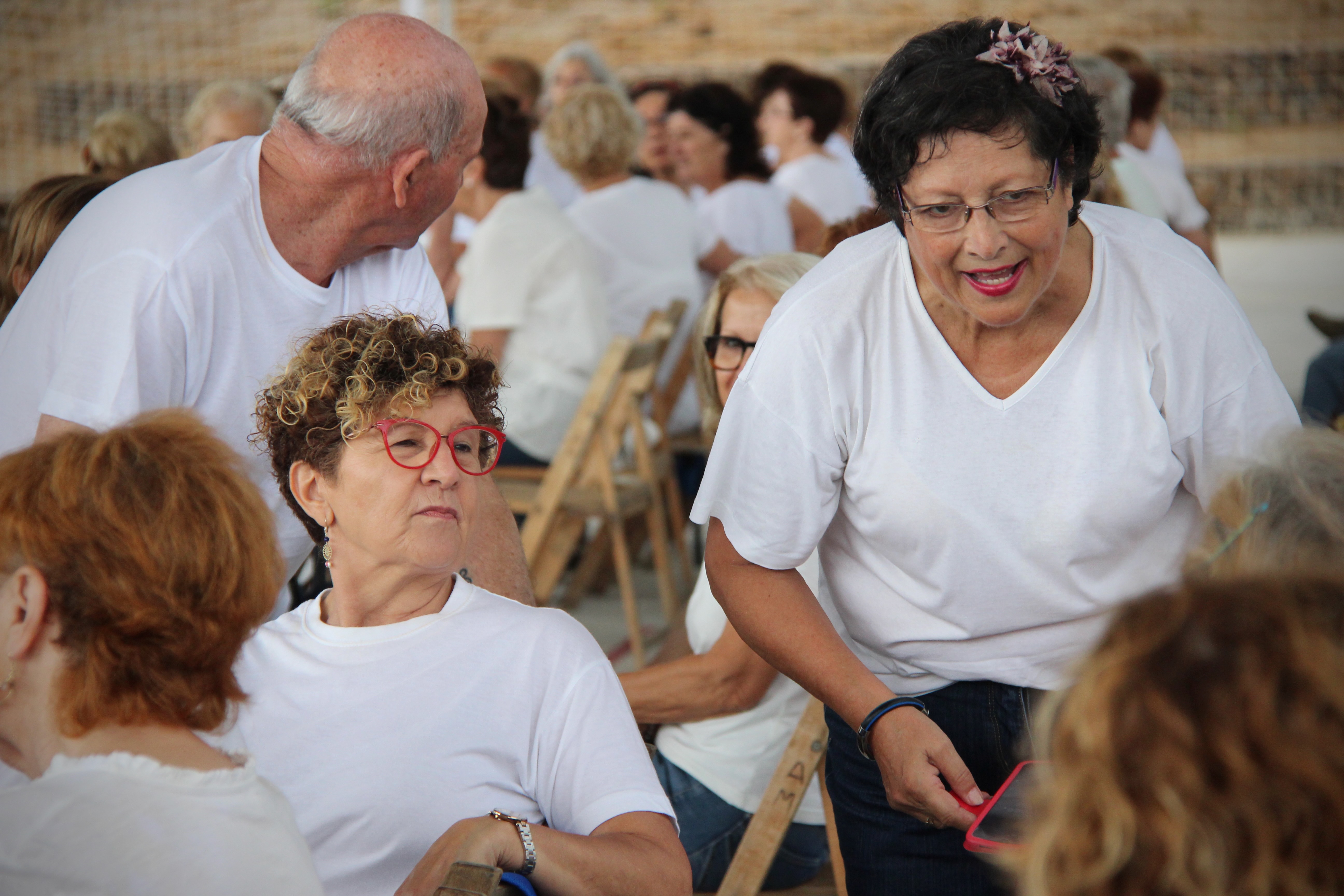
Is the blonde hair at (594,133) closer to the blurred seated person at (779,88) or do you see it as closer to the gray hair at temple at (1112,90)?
the blurred seated person at (779,88)

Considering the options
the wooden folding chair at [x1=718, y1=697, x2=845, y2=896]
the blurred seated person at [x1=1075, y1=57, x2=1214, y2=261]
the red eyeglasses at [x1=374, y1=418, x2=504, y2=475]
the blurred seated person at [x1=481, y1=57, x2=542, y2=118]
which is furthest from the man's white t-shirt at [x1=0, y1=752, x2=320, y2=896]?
the blurred seated person at [x1=481, y1=57, x2=542, y2=118]

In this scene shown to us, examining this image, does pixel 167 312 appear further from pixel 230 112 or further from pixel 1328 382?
pixel 1328 382

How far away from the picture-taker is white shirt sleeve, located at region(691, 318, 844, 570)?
5.72 feet

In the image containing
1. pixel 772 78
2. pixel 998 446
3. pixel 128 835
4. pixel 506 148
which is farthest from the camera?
pixel 772 78

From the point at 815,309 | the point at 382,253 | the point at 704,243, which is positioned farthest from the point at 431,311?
the point at 704,243

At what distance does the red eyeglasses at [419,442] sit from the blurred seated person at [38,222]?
128cm

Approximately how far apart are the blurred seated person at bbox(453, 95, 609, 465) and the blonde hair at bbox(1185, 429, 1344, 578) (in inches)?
126

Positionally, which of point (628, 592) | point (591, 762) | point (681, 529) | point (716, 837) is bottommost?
Result: point (681, 529)

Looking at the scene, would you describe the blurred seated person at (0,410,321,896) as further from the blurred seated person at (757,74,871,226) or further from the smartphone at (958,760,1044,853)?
the blurred seated person at (757,74,871,226)

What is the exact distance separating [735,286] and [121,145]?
2182 millimetres

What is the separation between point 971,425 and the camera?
67.2 inches

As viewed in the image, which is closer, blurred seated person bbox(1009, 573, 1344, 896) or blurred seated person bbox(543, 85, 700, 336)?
blurred seated person bbox(1009, 573, 1344, 896)

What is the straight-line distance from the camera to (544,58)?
51.8 feet

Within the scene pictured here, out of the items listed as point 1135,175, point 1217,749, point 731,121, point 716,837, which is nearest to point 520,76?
point 731,121
